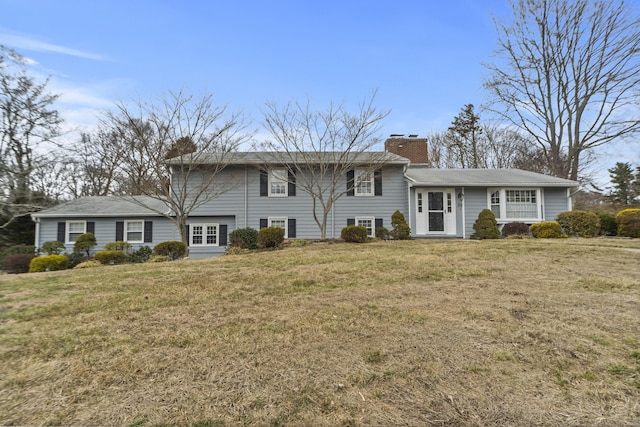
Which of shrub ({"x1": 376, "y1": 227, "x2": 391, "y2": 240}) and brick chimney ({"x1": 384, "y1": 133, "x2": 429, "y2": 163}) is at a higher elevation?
brick chimney ({"x1": 384, "y1": 133, "x2": 429, "y2": 163})

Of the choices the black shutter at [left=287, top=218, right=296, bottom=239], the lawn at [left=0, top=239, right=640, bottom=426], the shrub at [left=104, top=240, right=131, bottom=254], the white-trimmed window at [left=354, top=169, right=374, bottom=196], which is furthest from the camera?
the black shutter at [left=287, top=218, right=296, bottom=239]

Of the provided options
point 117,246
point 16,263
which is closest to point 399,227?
point 117,246

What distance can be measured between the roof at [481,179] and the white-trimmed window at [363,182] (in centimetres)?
183

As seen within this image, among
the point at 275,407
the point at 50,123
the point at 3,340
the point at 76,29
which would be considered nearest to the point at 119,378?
the point at 275,407

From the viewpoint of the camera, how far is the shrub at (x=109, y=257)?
13.1m

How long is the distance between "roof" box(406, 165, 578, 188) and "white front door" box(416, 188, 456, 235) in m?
0.63

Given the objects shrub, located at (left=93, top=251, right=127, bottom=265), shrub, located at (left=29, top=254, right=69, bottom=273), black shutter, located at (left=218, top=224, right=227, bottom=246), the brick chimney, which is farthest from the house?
the brick chimney

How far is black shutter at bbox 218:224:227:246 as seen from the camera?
53.3ft

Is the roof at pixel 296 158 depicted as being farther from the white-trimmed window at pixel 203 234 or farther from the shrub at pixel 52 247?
the shrub at pixel 52 247

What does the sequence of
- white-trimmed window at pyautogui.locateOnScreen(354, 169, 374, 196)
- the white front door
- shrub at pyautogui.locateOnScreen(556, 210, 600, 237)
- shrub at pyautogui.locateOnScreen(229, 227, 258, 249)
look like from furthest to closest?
the white front door → white-trimmed window at pyautogui.locateOnScreen(354, 169, 374, 196) → shrub at pyautogui.locateOnScreen(229, 227, 258, 249) → shrub at pyautogui.locateOnScreen(556, 210, 600, 237)

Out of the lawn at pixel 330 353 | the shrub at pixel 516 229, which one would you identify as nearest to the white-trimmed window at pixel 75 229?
the lawn at pixel 330 353

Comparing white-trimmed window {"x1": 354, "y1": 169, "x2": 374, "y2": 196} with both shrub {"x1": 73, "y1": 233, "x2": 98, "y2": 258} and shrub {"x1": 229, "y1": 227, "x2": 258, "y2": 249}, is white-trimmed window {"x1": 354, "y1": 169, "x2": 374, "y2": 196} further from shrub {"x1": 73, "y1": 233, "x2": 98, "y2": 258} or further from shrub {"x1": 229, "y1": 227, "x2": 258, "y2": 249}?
shrub {"x1": 73, "y1": 233, "x2": 98, "y2": 258}

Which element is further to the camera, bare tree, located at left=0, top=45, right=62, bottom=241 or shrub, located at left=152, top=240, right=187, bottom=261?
shrub, located at left=152, top=240, right=187, bottom=261

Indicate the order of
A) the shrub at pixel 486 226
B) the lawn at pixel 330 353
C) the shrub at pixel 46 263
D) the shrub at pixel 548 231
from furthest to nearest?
1. the shrub at pixel 486 226
2. the shrub at pixel 548 231
3. the shrub at pixel 46 263
4. the lawn at pixel 330 353
